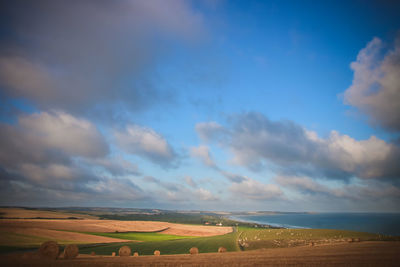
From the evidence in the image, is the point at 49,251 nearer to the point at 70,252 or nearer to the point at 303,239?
the point at 70,252

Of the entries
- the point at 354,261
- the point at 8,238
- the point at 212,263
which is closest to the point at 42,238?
the point at 8,238

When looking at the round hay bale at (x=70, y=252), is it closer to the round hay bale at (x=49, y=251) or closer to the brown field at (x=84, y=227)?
the round hay bale at (x=49, y=251)

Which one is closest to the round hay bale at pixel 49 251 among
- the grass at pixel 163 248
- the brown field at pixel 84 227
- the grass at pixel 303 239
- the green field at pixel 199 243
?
the green field at pixel 199 243

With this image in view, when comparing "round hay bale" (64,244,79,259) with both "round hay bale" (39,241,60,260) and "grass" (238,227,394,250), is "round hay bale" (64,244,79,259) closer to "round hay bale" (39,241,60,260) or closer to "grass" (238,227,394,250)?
"round hay bale" (39,241,60,260)

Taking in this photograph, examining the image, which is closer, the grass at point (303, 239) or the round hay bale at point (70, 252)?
the round hay bale at point (70, 252)

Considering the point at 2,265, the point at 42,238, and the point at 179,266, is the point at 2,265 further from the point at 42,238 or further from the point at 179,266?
the point at 42,238

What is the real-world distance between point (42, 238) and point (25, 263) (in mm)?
46356

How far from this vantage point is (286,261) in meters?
20.4

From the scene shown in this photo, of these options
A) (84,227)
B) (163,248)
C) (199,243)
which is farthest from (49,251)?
(84,227)

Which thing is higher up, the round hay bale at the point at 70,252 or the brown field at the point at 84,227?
the round hay bale at the point at 70,252

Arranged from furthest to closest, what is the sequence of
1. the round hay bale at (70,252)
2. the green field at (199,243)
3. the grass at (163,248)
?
the green field at (199,243) < the grass at (163,248) < the round hay bale at (70,252)

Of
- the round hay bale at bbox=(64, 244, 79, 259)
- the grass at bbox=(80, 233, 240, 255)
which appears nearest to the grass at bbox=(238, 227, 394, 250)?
the grass at bbox=(80, 233, 240, 255)

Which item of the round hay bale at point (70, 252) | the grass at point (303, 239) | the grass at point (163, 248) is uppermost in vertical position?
the round hay bale at point (70, 252)

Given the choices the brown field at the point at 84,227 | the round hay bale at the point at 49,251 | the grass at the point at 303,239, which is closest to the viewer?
the round hay bale at the point at 49,251
